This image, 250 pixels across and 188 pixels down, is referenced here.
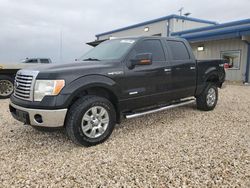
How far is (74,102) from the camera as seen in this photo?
3682 millimetres

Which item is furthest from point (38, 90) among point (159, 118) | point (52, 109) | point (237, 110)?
point (237, 110)

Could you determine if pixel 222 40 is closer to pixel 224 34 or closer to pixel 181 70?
pixel 224 34

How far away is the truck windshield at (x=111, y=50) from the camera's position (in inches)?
173

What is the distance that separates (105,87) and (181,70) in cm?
214

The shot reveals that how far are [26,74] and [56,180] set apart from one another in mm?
1808

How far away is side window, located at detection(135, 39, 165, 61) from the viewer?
4.63 metres

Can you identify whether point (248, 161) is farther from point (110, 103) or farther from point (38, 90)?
point (38, 90)

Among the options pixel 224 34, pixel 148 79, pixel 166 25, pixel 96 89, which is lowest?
pixel 96 89

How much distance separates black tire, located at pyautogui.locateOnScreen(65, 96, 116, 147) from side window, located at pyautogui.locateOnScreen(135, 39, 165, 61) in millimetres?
1426

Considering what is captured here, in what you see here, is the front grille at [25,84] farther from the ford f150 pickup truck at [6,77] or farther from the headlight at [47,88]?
the ford f150 pickup truck at [6,77]

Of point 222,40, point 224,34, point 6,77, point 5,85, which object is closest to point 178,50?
point 6,77

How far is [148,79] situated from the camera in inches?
177

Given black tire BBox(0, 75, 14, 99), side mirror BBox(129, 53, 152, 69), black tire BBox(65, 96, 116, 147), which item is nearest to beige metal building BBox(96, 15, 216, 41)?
black tire BBox(0, 75, 14, 99)

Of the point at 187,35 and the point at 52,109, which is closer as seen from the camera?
the point at 52,109
